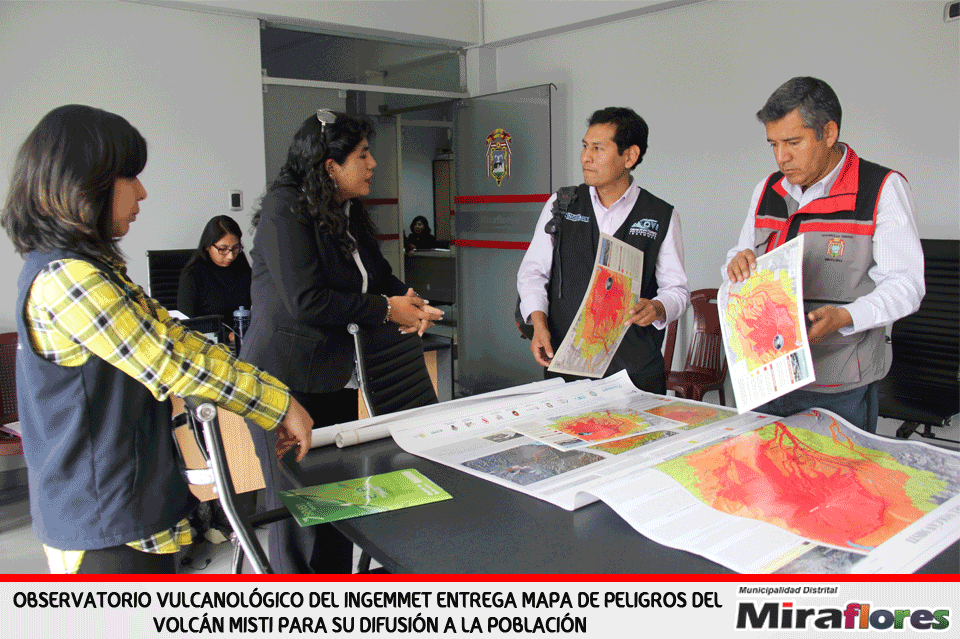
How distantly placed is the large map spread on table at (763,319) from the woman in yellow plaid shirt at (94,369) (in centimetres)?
98

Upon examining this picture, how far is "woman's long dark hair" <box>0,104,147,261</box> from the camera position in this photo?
1103mm

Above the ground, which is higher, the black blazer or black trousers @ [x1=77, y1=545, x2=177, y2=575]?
the black blazer

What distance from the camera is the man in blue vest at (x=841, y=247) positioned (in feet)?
5.38

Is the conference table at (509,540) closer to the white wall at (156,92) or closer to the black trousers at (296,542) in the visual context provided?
the black trousers at (296,542)

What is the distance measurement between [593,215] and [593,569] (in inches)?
61.5

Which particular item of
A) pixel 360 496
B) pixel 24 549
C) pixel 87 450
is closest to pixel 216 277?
pixel 24 549

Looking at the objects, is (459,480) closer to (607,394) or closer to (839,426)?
(607,394)

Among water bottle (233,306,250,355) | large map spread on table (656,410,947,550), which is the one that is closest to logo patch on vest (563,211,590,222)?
large map spread on table (656,410,947,550)

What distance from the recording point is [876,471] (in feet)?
4.07

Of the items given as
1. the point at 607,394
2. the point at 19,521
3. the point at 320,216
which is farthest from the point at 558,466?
the point at 19,521

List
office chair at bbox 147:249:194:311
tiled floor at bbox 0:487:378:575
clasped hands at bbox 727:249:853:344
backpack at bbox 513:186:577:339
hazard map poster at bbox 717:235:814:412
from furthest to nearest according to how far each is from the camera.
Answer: office chair at bbox 147:249:194:311
tiled floor at bbox 0:487:378:575
backpack at bbox 513:186:577:339
clasped hands at bbox 727:249:853:344
hazard map poster at bbox 717:235:814:412

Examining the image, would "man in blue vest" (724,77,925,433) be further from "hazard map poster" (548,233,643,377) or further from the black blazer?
the black blazer

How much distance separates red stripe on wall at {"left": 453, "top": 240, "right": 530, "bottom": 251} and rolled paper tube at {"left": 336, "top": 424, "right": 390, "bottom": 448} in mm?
3876

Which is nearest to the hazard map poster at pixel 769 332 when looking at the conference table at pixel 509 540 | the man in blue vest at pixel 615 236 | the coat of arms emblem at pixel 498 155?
the conference table at pixel 509 540
